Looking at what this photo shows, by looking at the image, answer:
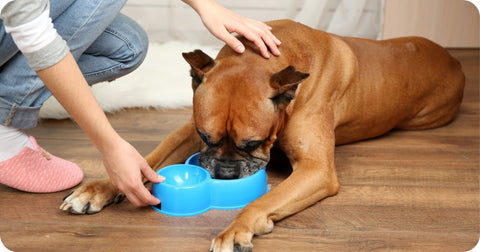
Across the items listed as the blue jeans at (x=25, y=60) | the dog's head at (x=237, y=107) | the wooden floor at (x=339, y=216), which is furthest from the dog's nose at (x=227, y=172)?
the blue jeans at (x=25, y=60)

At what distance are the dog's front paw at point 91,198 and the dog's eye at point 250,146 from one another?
566 millimetres

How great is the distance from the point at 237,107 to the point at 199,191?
38 centimetres

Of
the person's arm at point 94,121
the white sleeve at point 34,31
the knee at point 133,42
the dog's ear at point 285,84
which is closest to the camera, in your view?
the white sleeve at point 34,31

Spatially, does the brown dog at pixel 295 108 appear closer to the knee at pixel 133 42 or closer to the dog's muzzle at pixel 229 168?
the dog's muzzle at pixel 229 168

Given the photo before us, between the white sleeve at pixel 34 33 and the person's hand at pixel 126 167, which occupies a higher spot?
the white sleeve at pixel 34 33

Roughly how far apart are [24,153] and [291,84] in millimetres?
1214

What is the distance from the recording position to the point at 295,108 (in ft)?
7.91

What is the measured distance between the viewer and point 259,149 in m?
2.23

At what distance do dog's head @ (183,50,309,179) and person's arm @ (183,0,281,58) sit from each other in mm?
74

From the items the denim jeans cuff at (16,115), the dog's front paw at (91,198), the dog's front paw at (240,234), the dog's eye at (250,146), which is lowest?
the dog's front paw at (91,198)

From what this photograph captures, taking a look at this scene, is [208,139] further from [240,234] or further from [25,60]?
[25,60]

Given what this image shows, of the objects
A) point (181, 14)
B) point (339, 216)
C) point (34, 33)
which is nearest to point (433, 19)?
point (181, 14)

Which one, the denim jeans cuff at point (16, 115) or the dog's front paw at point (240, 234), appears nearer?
the dog's front paw at point (240, 234)

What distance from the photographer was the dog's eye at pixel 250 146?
2088mm
